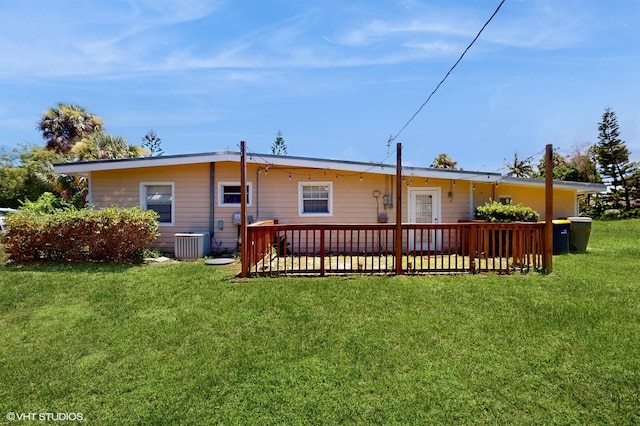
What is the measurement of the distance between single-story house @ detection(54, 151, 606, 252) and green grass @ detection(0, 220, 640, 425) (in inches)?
150

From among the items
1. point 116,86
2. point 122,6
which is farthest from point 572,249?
point 116,86

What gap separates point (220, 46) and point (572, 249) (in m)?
10.7

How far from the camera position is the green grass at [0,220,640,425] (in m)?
2.71

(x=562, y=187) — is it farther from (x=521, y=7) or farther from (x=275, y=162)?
(x=275, y=162)

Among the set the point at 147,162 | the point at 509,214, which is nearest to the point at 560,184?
the point at 509,214

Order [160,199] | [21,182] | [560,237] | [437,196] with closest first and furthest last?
1. [560,237]
2. [160,199]
3. [437,196]
4. [21,182]

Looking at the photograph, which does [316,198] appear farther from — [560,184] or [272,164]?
[560,184]

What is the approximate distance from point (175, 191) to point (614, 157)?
26564 millimetres

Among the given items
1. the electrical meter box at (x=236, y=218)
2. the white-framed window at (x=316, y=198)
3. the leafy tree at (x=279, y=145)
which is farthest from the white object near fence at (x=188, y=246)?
the leafy tree at (x=279, y=145)

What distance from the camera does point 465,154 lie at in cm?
1830

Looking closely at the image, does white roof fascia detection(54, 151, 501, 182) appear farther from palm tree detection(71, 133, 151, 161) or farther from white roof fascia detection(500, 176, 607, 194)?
palm tree detection(71, 133, 151, 161)

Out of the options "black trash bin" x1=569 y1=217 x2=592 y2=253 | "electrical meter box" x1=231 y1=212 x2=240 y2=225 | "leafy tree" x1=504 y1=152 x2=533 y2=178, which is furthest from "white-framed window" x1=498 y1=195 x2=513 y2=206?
"leafy tree" x1=504 y1=152 x2=533 y2=178

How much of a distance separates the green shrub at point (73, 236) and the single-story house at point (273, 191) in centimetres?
199

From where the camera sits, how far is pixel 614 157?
21688 millimetres
